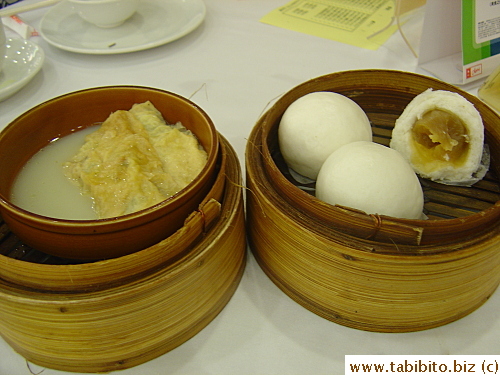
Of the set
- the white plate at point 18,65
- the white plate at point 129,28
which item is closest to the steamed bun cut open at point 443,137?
the white plate at point 129,28

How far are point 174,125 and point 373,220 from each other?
565 millimetres

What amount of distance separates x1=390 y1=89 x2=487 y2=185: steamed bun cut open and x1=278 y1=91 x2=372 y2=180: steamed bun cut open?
10 cm

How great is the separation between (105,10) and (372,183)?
1.38 metres

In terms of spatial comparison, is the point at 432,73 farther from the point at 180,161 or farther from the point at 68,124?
the point at 68,124

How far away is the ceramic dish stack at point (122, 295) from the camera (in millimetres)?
716

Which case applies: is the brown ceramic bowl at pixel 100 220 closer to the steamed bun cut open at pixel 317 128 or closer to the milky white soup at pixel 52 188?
the milky white soup at pixel 52 188

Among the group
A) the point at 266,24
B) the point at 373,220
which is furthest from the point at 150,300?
the point at 266,24

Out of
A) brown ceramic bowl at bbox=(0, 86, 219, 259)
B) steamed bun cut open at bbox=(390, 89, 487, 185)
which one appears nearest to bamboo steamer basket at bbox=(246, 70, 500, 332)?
steamed bun cut open at bbox=(390, 89, 487, 185)

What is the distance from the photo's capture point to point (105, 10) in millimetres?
1717

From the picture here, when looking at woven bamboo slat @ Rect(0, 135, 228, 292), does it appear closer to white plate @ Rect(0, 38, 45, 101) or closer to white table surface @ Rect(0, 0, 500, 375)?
white table surface @ Rect(0, 0, 500, 375)

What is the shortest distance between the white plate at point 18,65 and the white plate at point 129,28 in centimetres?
12

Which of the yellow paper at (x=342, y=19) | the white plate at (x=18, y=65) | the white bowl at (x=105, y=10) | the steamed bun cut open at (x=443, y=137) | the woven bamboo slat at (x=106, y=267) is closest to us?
the woven bamboo slat at (x=106, y=267)

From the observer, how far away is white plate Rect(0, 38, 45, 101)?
4.86 feet

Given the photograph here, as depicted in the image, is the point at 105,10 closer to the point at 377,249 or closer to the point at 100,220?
the point at 100,220
